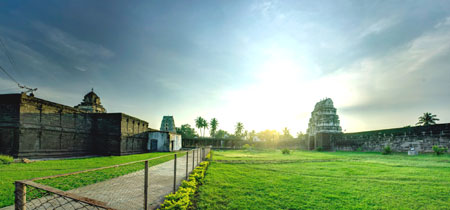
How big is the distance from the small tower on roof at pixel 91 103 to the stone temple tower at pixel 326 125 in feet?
128

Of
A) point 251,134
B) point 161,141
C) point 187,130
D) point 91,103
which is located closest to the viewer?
point 161,141

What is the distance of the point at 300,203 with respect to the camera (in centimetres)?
512

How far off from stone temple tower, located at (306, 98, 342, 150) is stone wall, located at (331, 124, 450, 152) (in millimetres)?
2809

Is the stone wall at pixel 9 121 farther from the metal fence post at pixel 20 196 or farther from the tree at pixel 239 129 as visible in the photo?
the tree at pixel 239 129

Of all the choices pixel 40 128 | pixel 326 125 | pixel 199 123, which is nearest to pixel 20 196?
pixel 40 128

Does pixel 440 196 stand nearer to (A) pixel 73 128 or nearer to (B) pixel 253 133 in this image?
(A) pixel 73 128

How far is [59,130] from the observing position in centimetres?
1992

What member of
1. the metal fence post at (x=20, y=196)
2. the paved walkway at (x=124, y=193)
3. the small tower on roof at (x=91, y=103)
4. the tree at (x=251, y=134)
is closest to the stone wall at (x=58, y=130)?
the small tower on roof at (x=91, y=103)

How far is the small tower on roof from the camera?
3491 cm

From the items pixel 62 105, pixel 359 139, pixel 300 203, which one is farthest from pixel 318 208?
pixel 359 139

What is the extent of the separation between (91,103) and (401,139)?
1735 inches

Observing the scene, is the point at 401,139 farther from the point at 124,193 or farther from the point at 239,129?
the point at 239,129

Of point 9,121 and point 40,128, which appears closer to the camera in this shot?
point 9,121

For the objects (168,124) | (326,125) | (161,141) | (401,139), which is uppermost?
(326,125)
